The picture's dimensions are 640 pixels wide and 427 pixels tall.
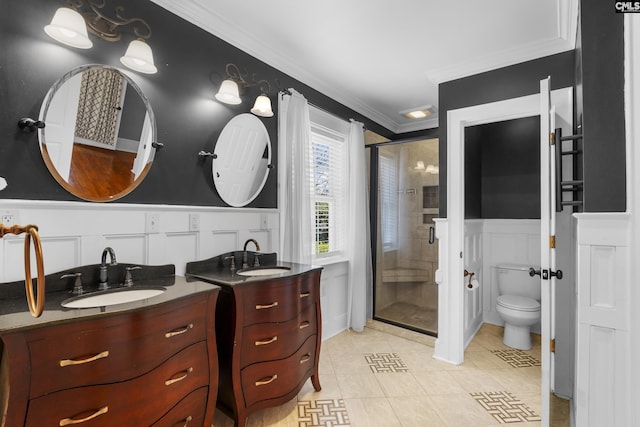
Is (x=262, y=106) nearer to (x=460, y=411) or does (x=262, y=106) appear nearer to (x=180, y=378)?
(x=180, y=378)

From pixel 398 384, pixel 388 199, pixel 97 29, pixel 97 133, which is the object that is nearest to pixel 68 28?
pixel 97 29

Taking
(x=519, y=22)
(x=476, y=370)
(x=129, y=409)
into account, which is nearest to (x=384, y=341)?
(x=476, y=370)

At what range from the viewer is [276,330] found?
6.04 ft

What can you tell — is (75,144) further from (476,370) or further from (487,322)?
(487,322)

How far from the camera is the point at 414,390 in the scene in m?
2.27

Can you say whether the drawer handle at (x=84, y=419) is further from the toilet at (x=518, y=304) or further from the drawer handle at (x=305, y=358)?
the toilet at (x=518, y=304)

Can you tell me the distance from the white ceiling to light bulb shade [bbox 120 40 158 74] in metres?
0.45

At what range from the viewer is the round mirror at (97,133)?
4.94ft

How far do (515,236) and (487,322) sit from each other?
1.04m

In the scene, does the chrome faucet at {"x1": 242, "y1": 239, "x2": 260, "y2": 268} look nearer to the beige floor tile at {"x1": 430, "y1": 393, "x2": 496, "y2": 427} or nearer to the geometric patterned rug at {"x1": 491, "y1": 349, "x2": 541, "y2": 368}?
the beige floor tile at {"x1": 430, "y1": 393, "x2": 496, "y2": 427}

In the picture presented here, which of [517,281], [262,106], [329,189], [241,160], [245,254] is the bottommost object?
[517,281]

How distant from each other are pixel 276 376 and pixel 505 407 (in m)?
1.50

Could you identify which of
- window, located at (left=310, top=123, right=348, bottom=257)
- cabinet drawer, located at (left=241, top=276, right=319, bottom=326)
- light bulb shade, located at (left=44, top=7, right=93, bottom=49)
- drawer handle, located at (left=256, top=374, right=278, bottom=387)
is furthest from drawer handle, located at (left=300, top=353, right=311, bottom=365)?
light bulb shade, located at (left=44, top=7, right=93, bottom=49)

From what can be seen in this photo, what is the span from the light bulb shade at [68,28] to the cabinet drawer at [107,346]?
1276mm
